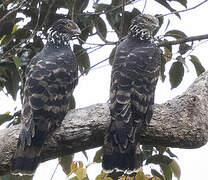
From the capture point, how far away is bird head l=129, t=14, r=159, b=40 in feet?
22.6

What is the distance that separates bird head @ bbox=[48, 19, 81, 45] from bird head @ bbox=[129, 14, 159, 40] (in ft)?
2.17

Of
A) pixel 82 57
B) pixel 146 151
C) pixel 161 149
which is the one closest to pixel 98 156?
pixel 146 151

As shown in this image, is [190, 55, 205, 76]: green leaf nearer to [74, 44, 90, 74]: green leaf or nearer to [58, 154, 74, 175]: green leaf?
[74, 44, 90, 74]: green leaf

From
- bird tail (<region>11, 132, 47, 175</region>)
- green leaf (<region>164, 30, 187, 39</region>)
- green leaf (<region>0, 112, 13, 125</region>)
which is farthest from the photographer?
green leaf (<region>164, 30, 187, 39</region>)

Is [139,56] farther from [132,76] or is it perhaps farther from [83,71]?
[83,71]

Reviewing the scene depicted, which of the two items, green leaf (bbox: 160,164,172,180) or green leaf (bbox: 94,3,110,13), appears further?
green leaf (bbox: 94,3,110,13)

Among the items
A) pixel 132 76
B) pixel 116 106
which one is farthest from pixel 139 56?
pixel 116 106

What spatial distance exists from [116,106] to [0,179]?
1385 millimetres

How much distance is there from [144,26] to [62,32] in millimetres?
A: 981

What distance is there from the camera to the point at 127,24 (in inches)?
284

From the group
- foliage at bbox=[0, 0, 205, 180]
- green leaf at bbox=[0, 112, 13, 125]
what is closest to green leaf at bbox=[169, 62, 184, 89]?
foliage at bbox=[0, 0, 205, 180]

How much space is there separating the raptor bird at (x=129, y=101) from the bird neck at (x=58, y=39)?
30.7 inches

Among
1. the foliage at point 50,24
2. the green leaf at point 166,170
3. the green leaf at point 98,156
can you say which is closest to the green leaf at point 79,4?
the foliage at point 50,24

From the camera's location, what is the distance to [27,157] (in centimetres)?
538
